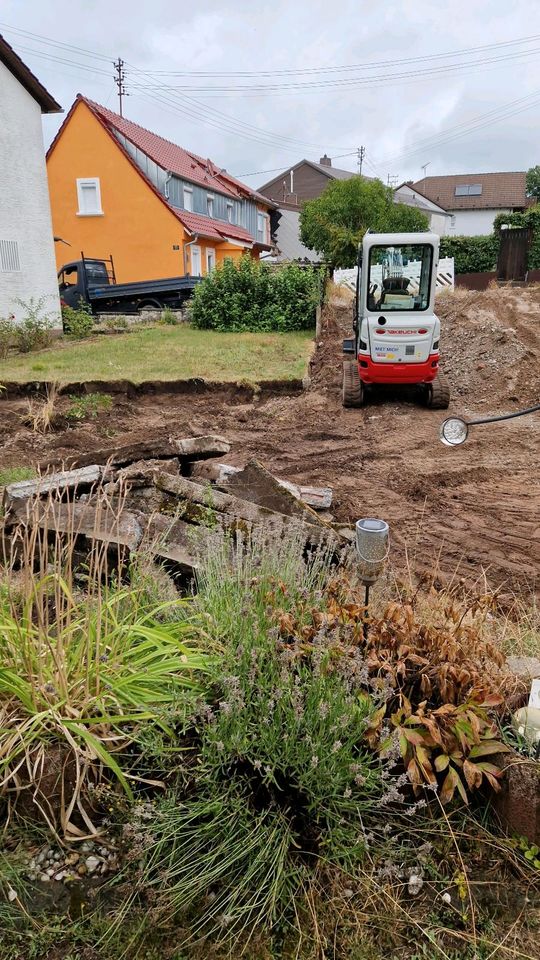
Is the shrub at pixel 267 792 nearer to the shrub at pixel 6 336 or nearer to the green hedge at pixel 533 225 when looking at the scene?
the shrub at pixel 6 336

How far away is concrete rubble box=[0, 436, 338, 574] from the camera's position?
12.7 feet

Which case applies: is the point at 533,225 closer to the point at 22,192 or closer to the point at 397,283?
the point at 22,192

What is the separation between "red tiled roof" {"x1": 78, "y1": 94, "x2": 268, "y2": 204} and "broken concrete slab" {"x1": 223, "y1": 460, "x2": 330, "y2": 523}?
26.2 metres

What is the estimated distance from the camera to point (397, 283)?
36.8 ft

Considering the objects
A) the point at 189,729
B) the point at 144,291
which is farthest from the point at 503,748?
the point at 144,291

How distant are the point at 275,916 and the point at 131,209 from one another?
28407 millimetres

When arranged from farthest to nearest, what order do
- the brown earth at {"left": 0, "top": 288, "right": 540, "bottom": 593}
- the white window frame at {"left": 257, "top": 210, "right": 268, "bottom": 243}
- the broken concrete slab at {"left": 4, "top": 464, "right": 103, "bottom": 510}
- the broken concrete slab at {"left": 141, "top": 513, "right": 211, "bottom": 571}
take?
the white window frame at {"left": 257, "top": 210, "right": 268, "bottom": 243} → the brown earth at {"left": 0, "top": 288, "right": 540, "bottom": 593} → the broken concrete slab at {"left": 4, "top": 464, "right": 103, "bottom": 510} → the broken concrete slab at {"left": 141, "top": 513, "right": 211, "bottom": 571}

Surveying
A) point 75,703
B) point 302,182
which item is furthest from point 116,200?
point 302,182

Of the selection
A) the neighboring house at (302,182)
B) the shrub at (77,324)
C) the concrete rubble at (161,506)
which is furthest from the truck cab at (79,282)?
the neighboring house at (302,182)

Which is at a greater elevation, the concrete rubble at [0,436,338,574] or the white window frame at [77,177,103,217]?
the white window frame at [77,177,103,217]

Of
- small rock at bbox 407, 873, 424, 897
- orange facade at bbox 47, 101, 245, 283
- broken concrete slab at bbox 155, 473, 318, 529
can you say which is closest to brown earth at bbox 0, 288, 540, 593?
broken concrete slab at bbox 155, 473, 318, 529

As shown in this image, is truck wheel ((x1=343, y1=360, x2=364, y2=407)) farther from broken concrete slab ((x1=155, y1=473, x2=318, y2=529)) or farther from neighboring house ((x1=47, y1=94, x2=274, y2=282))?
neighboring house ((x1=47, y1=94, x2=274, y2=282))

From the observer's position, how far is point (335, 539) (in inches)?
166

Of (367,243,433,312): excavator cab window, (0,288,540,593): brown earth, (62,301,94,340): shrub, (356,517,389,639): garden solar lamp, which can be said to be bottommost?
(0,288,540,593): brown earth
